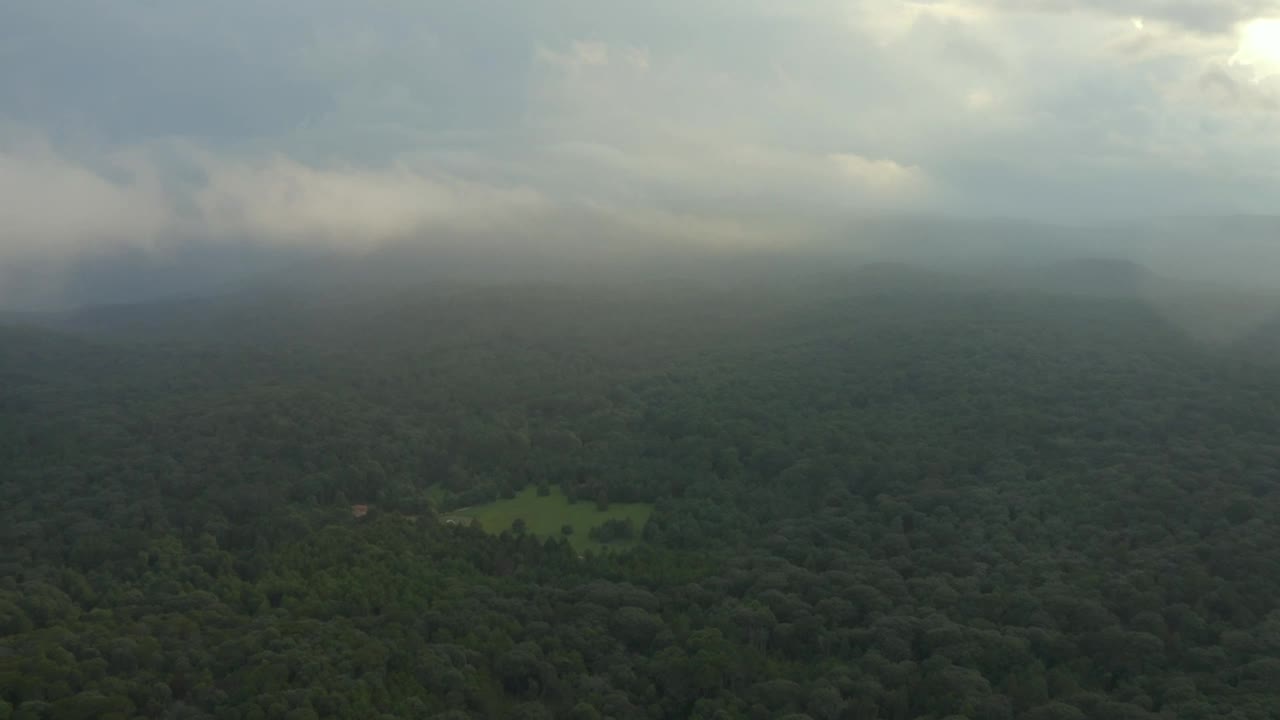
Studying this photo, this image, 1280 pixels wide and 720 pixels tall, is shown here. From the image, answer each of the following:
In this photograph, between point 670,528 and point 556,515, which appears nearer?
point 670,528

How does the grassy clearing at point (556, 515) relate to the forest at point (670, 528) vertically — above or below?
below

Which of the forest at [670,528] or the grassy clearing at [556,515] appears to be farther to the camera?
the grassy clearing at [556,515]

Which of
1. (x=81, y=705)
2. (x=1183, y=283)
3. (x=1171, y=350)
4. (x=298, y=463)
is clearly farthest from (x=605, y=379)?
(x=1183, y=283)

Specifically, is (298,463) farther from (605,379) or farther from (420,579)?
(605,379)

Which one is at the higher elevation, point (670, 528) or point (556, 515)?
point (670, 528)
